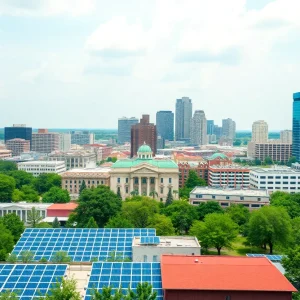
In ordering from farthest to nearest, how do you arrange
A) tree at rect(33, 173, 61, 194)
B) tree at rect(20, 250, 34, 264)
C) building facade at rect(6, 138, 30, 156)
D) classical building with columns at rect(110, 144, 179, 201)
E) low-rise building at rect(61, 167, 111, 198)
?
building facade at rect(6, 138, 30, 156) < low-rise building at rect(61, 167, 111, 198) < tree at rect(33, 173, 61, 194) < classical building with columns at rect(110, 144, 179, 201) < tree at rect(20, 250, 34, 264)

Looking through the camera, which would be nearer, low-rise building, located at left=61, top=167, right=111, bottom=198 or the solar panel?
the solar panel

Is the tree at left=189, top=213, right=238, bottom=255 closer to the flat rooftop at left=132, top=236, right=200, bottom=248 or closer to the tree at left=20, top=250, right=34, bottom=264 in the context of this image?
the flat rooftop at left=132, top=236, right=200, bottom=248

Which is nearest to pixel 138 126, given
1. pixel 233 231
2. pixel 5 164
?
pixel 5 164

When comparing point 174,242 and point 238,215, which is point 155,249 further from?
point 238,215

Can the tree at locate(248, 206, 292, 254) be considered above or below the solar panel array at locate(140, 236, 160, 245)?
below

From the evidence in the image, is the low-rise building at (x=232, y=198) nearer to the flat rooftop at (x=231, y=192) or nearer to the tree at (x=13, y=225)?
the flat rooftop at (x=231, y=192)

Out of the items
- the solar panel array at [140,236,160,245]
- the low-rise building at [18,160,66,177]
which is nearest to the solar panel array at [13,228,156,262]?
the solar panel array at [140,236,160,245]
